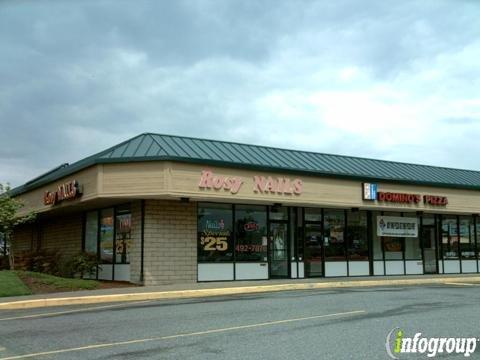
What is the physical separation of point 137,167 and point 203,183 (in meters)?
2.23

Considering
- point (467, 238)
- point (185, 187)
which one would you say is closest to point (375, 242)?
point (467, 238)

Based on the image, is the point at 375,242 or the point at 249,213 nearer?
the point at 249,213

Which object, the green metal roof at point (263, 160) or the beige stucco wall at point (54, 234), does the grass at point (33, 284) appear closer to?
the green metal roof at point (263, 160)

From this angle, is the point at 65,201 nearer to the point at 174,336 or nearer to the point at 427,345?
the point at 174,336

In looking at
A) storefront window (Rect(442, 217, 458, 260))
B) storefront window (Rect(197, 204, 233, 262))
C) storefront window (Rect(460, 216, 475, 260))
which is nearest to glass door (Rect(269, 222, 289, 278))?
storefront window (Rect(197, 204, 233, 262))

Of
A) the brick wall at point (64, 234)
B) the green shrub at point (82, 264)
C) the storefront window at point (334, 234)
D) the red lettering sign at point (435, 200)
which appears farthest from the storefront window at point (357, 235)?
the brick wall at point (64, 234)

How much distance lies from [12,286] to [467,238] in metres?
21.7

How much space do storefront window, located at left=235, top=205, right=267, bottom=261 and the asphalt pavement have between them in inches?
251

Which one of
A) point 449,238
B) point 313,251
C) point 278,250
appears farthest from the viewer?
point 449,238

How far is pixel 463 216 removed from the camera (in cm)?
2914

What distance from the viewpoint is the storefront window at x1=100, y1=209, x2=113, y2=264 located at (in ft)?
73.0

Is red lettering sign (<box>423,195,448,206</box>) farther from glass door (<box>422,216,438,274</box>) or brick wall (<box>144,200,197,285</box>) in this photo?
brick wall (<box>144,200,197,285</box>)

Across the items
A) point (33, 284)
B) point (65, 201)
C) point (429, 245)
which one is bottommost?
point (33, 284)

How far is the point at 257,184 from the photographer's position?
20859mm
